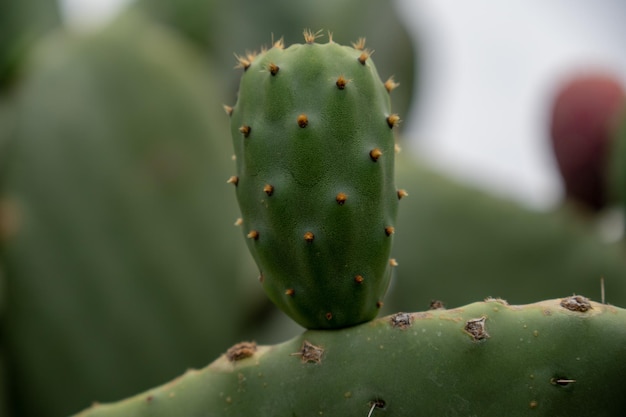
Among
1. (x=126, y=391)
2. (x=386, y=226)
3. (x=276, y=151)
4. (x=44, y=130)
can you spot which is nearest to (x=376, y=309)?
(x=386, y=226)

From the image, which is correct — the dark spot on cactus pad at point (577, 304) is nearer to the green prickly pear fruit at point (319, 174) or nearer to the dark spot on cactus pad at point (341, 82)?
the green prickly pear fruit at point (319, 174)

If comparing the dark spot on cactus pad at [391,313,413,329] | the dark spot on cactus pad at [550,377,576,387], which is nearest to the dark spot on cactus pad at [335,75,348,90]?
the dark spot on cactus pad at [391,313,413,329]

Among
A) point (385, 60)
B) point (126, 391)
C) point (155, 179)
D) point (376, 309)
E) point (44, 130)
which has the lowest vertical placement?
point (126, 391)

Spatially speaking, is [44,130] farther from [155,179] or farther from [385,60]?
[385,60]

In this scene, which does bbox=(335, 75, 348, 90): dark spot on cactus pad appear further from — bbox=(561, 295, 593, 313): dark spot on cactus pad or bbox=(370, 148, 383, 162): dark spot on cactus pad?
bbox=(561, 295, 593, 313): dark spot on cactus pad

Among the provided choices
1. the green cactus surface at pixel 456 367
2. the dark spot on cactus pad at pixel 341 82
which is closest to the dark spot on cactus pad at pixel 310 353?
the green cactus surface at pixel 456 367

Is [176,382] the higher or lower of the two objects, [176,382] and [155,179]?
the lower
